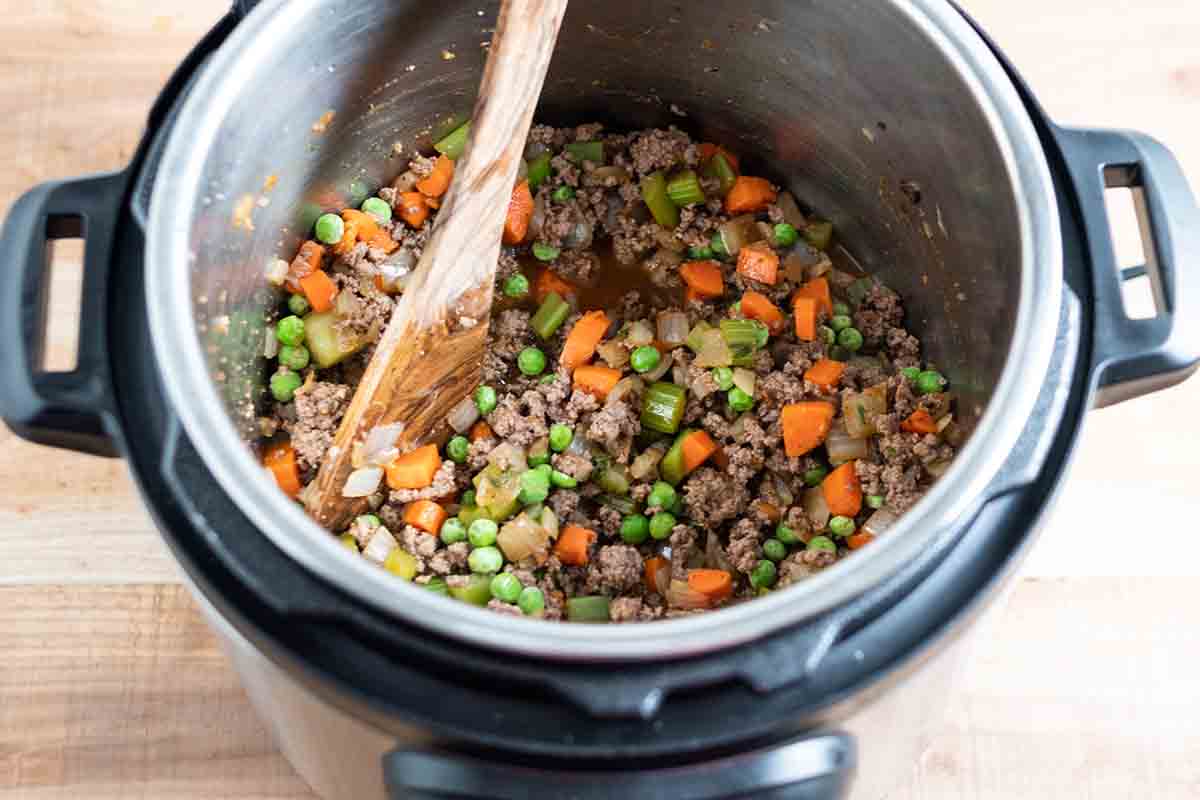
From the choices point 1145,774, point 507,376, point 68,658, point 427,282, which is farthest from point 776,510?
point 68,658

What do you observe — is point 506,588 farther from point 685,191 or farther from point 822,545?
point 685,191

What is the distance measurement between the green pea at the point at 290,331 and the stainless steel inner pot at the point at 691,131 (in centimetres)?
5

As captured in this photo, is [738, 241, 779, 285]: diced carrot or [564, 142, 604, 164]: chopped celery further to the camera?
[564, 142, 604, 164]: chopped celery

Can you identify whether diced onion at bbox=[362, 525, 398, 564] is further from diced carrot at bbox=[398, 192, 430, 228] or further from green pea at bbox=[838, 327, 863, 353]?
green pea at bbox=[838, 327, 863, 353]

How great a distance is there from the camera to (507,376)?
2.15m

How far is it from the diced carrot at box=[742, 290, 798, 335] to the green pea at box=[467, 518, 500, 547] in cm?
52

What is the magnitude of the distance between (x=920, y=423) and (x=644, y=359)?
42cm

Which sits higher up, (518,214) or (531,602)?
(518,214)

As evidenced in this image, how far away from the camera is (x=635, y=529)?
1.99m

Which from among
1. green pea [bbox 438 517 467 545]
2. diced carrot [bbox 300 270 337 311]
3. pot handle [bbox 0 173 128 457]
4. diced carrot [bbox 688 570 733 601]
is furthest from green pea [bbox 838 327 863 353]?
pot handle [bbox 0 173 128 457]

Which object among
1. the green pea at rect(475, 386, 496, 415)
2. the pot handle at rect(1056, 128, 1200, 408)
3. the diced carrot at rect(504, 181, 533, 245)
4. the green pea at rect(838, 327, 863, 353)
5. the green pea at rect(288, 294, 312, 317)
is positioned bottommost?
the green pea at rect(475, 386, 496, 415)

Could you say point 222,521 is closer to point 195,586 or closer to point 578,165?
point 195,586

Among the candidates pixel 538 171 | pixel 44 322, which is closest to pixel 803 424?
pixel 538 171

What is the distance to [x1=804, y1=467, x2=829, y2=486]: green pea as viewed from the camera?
2031 mm
